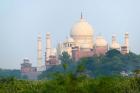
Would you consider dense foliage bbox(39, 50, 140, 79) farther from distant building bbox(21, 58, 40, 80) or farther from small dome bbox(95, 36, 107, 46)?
distant building bbox(21, 58, 40, 80)

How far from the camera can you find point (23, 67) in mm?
110688

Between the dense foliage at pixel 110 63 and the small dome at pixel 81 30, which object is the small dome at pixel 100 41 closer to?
the small dome at pixel 81 30

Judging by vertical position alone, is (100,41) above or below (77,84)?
above

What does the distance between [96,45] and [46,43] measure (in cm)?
855

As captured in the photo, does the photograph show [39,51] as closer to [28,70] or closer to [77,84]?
[28,70]

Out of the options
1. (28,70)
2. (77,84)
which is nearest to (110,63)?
(28,70)

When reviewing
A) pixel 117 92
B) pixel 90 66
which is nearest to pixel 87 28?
pixel 90 66

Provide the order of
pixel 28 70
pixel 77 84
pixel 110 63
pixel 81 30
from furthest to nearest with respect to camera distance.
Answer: pixel 28 70, pixel 81 30, pixel 110 63, pixel 77 84

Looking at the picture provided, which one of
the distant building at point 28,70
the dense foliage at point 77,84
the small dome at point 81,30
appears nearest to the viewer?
the dense foliage at point 77,84

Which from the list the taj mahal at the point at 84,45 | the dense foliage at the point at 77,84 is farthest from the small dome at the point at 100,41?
the dense foliage at the point at 77,84

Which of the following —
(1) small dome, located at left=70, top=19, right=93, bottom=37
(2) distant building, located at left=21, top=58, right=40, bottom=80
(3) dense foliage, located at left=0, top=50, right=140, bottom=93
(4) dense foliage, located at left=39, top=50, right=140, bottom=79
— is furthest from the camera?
(2) distant building, located at left=21, top=58, right=40, bottom=80

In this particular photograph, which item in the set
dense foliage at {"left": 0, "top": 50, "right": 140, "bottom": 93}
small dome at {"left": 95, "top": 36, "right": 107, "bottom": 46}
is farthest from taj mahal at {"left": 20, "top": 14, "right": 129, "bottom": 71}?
dense foliage at {"left": 0, "top": 50, "right": 140, "bottom": 93}

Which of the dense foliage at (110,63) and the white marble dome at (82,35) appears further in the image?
the white marble dome at (82,35)

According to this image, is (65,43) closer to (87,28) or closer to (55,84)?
(87,28)
